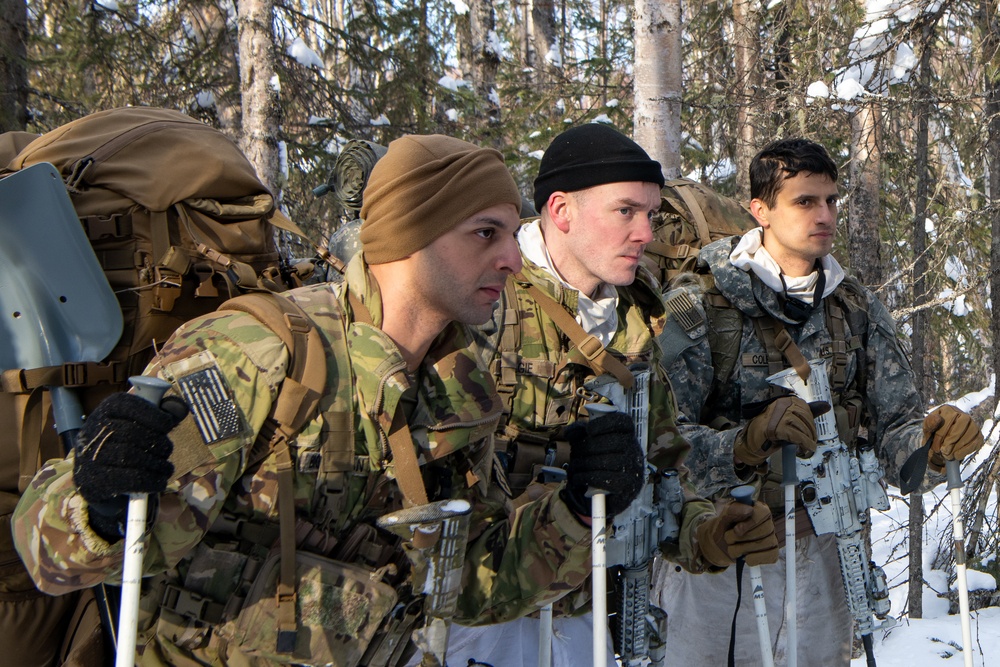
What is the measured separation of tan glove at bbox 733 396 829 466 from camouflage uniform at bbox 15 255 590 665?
1.08 meters

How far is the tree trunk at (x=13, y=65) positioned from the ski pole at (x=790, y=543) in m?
5.57

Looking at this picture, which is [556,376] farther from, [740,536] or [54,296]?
[54,296]

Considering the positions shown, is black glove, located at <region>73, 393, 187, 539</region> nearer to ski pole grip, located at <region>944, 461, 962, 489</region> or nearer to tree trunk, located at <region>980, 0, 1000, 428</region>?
ski pole grip, located at <region>944, 461, 962, 489</region>

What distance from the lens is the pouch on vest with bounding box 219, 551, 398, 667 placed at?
2.12 metres

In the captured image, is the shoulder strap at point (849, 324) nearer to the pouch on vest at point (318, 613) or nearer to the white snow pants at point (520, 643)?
the white snow pants at point (520, 643)

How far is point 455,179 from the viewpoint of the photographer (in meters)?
2.47

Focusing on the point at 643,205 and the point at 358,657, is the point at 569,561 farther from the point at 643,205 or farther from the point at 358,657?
the point at 643,205

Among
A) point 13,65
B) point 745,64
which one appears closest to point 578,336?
point 13,65

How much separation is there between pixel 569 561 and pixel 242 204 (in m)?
1.51

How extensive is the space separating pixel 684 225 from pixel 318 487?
306cm

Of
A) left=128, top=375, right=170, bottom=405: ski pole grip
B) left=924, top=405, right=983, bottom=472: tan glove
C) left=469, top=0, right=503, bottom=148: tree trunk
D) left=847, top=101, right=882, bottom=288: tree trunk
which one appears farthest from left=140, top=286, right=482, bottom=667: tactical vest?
left=469, top=0, right=503, bottom=148: tree trunk

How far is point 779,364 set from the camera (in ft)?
12.7

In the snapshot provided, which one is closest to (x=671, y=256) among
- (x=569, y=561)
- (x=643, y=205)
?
(x=643, y=205)

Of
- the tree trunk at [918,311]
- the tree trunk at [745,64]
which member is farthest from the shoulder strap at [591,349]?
the tree trunk at [745,64]
